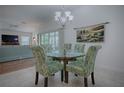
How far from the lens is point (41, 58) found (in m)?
2.02

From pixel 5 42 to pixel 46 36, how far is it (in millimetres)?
3879

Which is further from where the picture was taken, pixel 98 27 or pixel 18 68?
pixel 98 27

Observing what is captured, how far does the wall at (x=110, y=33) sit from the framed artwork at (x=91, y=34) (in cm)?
18

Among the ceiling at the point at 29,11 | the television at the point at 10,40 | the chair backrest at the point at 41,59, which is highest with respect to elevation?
the ceiling at the point at 29,11

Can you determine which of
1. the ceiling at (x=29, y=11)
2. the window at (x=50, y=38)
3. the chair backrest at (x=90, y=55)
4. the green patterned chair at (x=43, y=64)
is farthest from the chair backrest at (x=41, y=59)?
the window at (x=50, y=38)

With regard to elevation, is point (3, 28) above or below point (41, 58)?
above

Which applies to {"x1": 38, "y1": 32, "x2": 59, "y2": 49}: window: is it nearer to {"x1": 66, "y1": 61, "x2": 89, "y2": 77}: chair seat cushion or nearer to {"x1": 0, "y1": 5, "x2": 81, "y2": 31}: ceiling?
{"x1": 0, "y1": 5, "x2": 81, "y2": 31}: ceiling

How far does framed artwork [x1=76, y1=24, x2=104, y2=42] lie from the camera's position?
12.5ft

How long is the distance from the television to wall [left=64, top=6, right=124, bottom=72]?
6.63 metres

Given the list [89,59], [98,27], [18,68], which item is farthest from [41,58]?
[98,27]

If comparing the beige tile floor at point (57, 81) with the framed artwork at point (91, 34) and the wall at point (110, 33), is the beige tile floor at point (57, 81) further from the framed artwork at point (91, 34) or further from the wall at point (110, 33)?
the framed artwork at point (91, 34)

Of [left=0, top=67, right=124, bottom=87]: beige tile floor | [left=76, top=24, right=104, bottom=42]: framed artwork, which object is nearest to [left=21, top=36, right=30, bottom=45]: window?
[left=76, top=24, right=104, bottom=42]: framed artwork

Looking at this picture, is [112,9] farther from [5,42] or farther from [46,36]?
[5,42]

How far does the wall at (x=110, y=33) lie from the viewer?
3.36 metres
